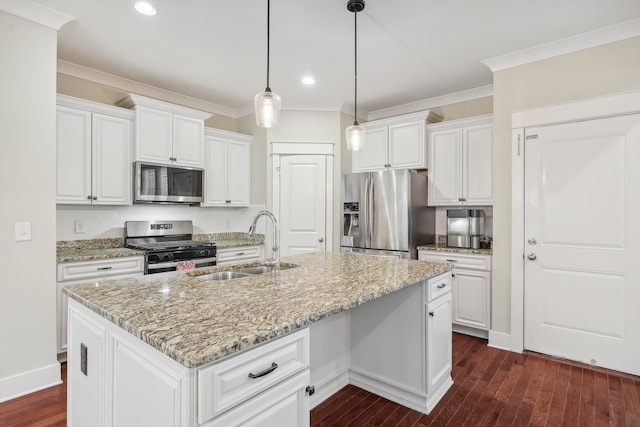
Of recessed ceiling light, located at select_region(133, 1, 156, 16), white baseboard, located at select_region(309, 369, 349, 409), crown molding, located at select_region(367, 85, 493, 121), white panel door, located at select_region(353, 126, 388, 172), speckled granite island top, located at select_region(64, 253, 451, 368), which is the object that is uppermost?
recessed ceiling light, located at select_region(133, 1, 156, 16)

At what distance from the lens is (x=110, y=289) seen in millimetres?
1609

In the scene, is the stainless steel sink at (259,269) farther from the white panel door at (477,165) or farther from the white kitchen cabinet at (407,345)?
the white panel door at (477,165)

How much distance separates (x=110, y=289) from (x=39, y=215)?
138 cm

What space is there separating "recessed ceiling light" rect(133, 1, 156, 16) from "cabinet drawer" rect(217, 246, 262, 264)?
2346 mm

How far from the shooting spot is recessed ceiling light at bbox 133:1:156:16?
7.63 feet

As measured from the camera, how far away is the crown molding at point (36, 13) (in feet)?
Answer: 7.54

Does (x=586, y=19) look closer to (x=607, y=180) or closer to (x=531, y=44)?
(x=531, y=44)

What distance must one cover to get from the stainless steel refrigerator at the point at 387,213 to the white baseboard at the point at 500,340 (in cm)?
107

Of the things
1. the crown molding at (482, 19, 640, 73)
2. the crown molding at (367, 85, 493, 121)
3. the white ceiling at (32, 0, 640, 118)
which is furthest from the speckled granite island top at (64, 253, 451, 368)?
the crown molding at (367, 85, 493, 121)

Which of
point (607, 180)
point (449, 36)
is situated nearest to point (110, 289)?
point (449, 36)

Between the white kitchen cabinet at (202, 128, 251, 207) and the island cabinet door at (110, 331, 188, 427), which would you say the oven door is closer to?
the white kitchen cabinet at (202, 128, 251, 207)

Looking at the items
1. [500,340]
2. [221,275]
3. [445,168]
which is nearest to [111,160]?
[221,275]

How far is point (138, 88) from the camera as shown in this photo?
12.4 ft

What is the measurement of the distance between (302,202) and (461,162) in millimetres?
1915
